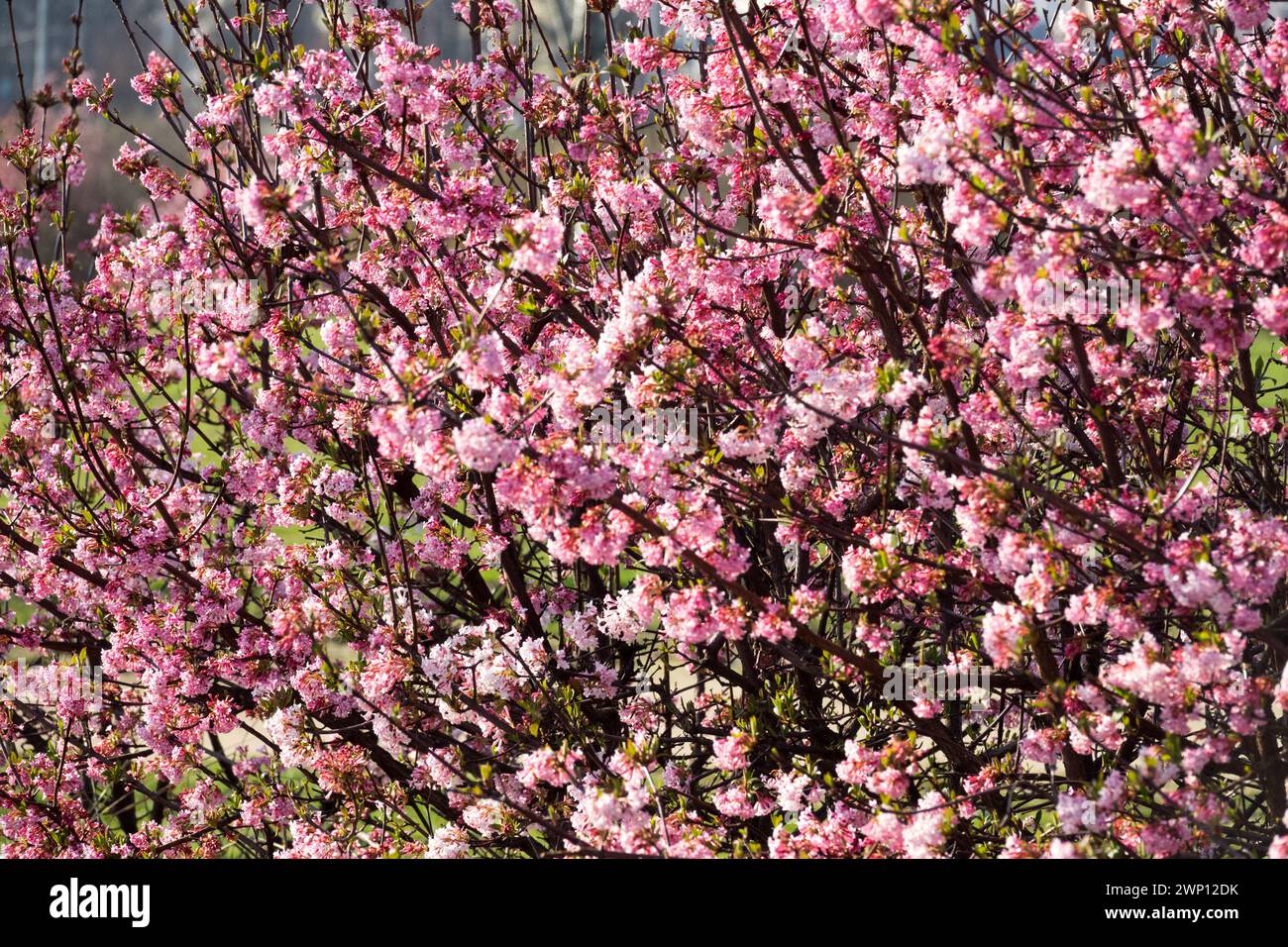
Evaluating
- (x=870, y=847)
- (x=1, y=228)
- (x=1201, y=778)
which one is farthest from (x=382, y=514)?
(x=1201, y=778)

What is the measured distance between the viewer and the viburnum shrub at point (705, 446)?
133 inches

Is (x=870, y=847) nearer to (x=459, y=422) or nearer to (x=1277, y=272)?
(x=459, y=422)

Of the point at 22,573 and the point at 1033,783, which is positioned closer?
the point at 1033,783

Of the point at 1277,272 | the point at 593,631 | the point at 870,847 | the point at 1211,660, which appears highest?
the point at 1277,272

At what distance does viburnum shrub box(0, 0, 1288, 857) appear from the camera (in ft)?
11.1

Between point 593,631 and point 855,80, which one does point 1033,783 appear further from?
point 855,80

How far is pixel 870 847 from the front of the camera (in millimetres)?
3619

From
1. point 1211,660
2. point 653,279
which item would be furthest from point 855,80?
point 1211,660

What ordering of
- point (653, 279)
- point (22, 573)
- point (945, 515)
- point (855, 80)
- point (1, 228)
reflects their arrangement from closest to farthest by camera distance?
point (653, 279)
point (945, 515)
point (855, 80)
point (22, 573)
point (1, 228)

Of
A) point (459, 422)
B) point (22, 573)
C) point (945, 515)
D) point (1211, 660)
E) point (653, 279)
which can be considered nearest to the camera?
point (1211, 660)

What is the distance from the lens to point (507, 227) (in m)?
3.49

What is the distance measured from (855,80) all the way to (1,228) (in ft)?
13.2

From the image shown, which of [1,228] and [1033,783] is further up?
[1,228]

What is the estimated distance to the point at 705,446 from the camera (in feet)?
14.1
